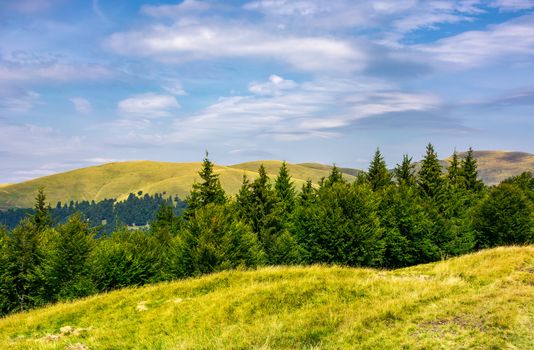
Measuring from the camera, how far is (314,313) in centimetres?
1609

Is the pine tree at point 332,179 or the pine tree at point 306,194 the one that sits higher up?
the pine tree at point 332,179

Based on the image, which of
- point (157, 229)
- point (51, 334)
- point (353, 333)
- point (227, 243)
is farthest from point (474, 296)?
point (157, 229)

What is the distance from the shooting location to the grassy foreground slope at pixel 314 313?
41.1 ft

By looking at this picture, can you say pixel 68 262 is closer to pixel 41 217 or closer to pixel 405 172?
pixel 41 217

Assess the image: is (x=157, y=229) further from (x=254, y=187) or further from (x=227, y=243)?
(x=227, y=243)

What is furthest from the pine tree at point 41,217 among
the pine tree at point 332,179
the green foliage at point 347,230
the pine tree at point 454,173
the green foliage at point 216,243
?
the pine tree at point 454,173

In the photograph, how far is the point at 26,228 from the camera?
197 ft

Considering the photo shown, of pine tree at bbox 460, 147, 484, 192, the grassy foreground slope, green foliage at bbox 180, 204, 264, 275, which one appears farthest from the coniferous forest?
the grassy foreground slope

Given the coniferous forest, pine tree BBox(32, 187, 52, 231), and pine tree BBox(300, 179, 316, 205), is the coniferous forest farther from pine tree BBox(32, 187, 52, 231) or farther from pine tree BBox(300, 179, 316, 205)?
pine tree BBox(300, 179, 316, 205)

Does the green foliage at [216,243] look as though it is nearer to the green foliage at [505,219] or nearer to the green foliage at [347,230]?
the green foliage at [347,230]

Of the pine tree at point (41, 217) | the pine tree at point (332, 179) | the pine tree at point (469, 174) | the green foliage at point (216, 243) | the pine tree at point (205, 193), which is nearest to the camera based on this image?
the green foliage at point (216, 243)

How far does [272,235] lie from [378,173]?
24211 millimetres

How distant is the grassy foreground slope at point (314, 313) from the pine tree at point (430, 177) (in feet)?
129

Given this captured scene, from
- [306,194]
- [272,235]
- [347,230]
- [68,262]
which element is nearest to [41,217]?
[68,262]
